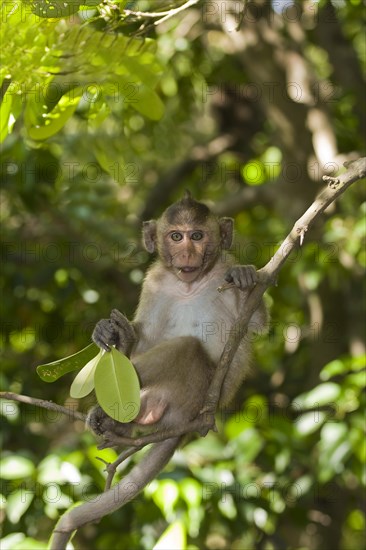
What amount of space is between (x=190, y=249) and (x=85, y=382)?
137 centimetres

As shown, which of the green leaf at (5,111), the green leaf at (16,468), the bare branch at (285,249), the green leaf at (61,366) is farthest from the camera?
the green leaf at (16,468)

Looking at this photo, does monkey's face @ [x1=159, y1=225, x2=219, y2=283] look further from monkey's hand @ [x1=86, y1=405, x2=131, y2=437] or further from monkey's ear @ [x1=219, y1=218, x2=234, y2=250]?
monkey's hand @ [x1=86, y1=405, x2=131, y2=437]

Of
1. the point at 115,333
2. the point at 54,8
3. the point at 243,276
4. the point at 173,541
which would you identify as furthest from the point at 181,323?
the point at 54,8

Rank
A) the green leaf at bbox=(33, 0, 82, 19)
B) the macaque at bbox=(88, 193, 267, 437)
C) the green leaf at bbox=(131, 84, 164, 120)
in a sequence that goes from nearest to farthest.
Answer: the green leaf at bbox=(33, 0, 82, 19), the green leaf at bbox=(131, 84, 164, 120), the macaque at bbox=(88, 193, 267, 437)

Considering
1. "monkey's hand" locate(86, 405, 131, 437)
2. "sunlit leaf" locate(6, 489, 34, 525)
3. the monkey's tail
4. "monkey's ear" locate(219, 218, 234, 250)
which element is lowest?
"sunlit leaf" locate(6, 489, 34, 525)

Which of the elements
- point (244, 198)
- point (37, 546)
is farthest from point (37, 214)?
point (37, 546)

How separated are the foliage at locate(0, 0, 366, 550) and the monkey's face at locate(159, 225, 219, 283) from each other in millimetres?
523

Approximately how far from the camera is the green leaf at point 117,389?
119 inches

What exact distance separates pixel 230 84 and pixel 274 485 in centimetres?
443

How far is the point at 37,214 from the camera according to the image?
6.74m

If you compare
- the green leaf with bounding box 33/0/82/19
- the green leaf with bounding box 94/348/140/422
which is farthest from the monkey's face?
the green leaf with bounding box 33/0/82/19

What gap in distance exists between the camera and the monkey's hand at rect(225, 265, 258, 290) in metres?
3.62

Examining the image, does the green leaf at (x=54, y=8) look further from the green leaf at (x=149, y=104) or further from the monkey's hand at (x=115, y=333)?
the monkey's hand at (x=115, y=333)

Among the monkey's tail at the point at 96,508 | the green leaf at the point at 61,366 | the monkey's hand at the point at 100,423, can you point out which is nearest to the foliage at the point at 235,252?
the monkey's tail at the point at 96,508
